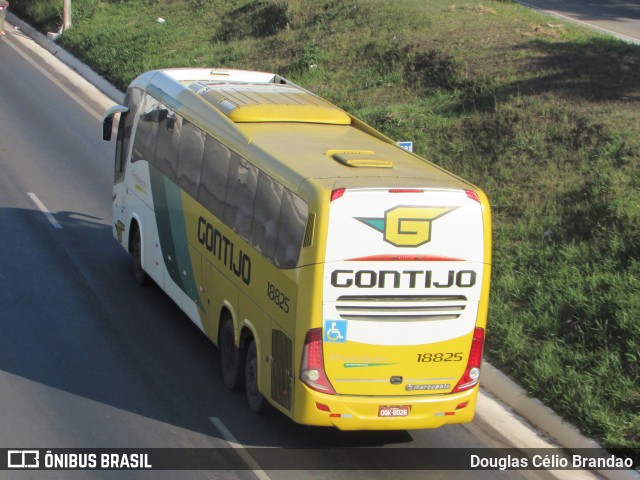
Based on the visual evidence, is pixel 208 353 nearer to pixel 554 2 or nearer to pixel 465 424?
pixel 465 424

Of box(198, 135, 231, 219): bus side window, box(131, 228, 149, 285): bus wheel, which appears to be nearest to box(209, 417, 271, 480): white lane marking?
box(198, 135, 231, 219): bus side window

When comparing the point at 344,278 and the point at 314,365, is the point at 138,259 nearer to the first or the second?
the point at 314,365

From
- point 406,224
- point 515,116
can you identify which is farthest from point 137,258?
point 515,116

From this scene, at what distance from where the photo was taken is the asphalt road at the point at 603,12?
94.2 feet

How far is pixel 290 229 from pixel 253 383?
2094mm

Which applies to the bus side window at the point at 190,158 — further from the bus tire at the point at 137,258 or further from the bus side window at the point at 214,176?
the bus tire at the point at 137,258

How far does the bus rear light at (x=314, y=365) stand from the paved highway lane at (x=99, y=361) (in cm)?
88

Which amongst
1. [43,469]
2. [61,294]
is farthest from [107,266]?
[43,469]

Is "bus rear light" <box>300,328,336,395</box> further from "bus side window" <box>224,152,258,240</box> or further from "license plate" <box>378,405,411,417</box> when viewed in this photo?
"bus side window" <box>224,152,258,240</box>

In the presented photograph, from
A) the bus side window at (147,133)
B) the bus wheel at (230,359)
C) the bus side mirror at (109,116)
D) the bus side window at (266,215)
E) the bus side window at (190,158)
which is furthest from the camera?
the bus side mirror at (109,116)

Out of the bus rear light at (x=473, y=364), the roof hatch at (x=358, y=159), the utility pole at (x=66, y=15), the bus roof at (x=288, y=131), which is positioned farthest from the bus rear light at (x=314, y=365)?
the utility pole at (x=66, y=15)

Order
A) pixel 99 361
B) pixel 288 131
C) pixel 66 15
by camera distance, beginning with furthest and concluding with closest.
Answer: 1. pixel 66 15
2. pixel 99 361
3. pixel 288 131

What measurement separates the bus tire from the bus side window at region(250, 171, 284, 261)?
14.3 feet

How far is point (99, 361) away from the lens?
12.6m
